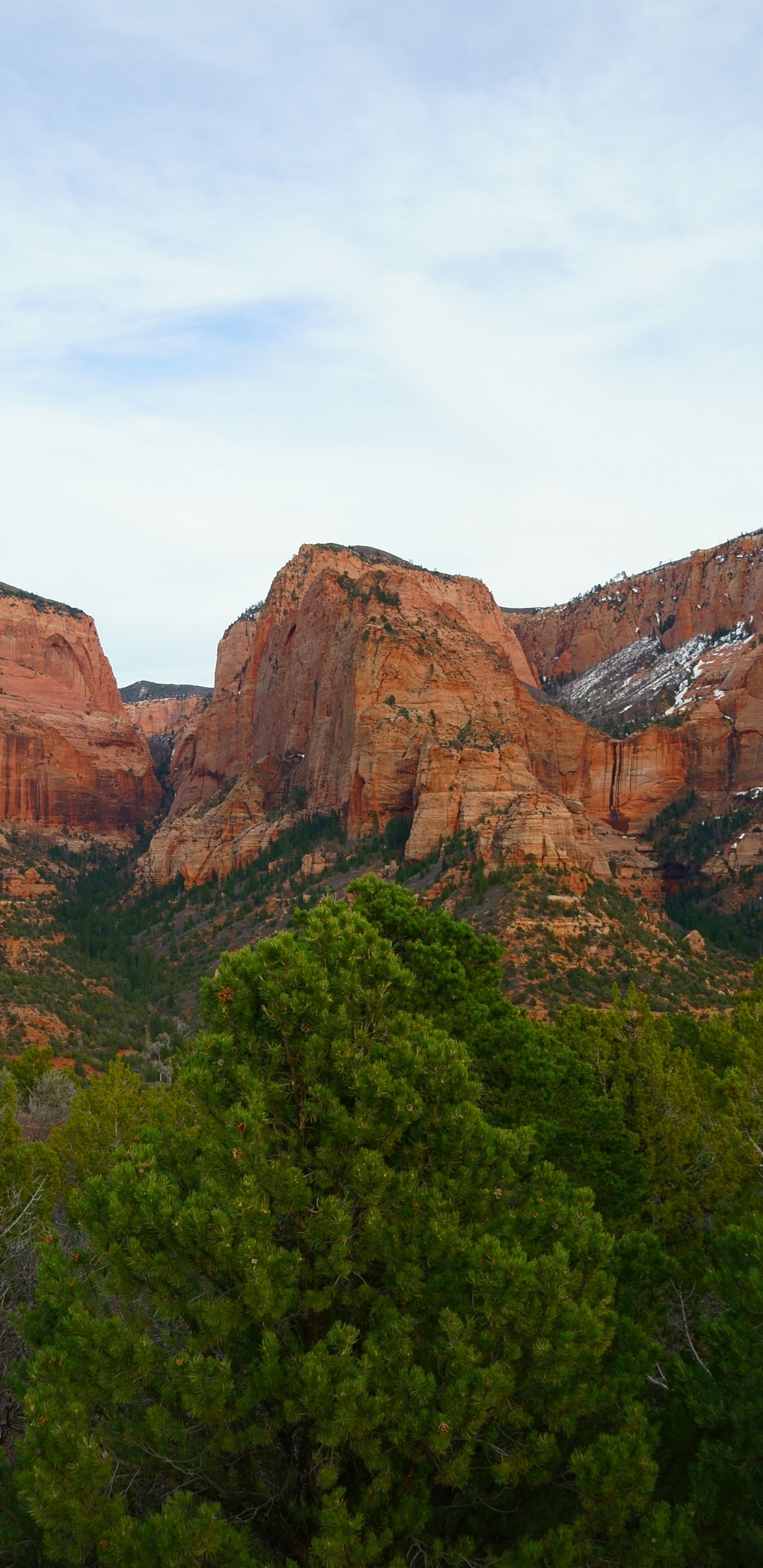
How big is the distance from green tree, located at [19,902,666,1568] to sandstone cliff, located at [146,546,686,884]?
4764 centimetres

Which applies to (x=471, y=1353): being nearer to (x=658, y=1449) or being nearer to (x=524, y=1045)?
(x=658, y=1449)

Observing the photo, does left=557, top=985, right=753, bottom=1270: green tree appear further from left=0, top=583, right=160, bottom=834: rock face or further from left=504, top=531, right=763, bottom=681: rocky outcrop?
left=504, top=531, right=763, bottom=681: rocky outcrop

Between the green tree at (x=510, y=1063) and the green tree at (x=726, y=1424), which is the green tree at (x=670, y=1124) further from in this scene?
the green tree at (x=726, y=1424)

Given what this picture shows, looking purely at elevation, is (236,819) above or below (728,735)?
below

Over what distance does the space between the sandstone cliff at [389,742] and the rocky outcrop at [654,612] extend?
3327 cm

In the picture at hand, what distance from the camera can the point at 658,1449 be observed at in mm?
11977

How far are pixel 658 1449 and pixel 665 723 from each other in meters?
102

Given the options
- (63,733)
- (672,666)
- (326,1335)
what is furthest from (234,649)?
(326,1335)

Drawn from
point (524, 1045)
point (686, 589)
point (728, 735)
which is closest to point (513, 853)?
point (524, 1045)

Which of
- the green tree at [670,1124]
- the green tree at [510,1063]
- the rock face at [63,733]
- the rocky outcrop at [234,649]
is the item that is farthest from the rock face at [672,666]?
the green tree at [510,1063]

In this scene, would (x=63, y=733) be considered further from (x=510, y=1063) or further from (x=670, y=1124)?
(x=670, y=1124)

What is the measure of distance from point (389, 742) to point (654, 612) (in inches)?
3673

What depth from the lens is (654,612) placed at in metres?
158

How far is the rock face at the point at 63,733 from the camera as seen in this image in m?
116
